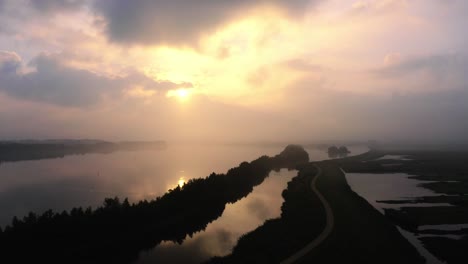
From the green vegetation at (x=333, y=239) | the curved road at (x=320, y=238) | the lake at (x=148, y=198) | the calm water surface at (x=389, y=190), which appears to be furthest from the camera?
the calm water surface at (x=389, y=190)

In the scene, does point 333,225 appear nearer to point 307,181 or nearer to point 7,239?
point 7,239

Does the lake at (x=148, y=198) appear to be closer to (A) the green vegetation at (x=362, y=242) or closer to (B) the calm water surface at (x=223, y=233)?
(B) the calm water surface at (x=223, y=233)

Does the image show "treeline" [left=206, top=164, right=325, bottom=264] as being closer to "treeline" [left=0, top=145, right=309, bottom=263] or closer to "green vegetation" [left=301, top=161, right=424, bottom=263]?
"green vegetation" [left=301, top=161, right=424, bottom=263]

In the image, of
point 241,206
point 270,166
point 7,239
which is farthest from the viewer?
point 270,166

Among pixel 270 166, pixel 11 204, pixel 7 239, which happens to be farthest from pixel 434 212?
pixel 270 166

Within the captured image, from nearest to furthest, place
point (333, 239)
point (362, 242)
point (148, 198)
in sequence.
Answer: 1. point (362, 242)
2. point (333, 239)
3. point (148, 198)

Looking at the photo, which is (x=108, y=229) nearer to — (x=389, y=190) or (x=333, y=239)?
(x=333, y=239)

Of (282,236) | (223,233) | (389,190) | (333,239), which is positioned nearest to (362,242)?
(333,239)

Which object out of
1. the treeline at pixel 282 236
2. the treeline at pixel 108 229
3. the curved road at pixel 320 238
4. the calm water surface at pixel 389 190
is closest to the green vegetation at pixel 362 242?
the curved road at pixel 320 238
